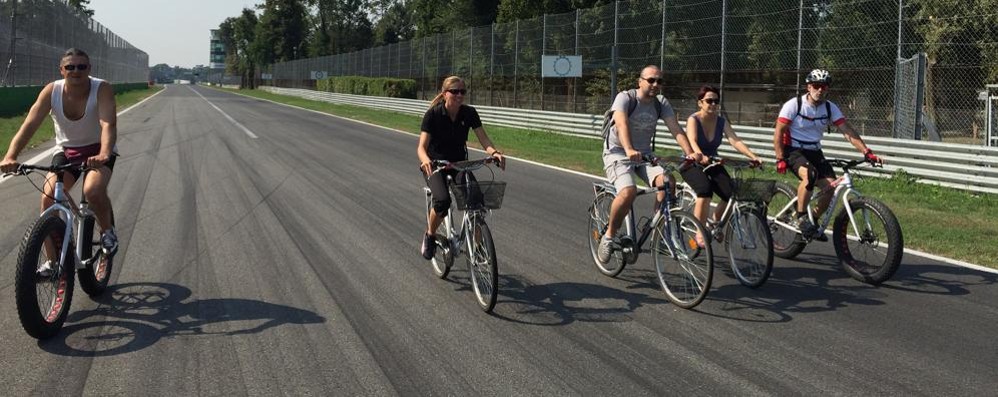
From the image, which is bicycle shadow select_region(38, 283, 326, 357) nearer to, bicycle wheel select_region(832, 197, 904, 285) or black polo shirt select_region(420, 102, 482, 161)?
black polo shirt select_region(420, 102, 482, 161)

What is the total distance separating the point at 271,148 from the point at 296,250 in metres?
12.5

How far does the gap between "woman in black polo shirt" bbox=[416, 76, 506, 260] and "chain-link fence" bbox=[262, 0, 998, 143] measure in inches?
444

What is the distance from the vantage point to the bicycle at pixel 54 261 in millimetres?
4750

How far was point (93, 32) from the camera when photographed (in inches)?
2645

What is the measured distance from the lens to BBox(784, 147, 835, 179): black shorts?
23.5 feet

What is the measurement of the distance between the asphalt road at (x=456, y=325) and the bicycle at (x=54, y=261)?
0.54 feet

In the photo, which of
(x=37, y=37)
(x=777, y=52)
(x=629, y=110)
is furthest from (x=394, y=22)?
(x=629, y=110)

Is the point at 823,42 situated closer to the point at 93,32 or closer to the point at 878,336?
the point at 878,336

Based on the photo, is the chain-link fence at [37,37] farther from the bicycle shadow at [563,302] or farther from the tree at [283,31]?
the tree at [283,31]

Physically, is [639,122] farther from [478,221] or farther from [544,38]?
[544,38]

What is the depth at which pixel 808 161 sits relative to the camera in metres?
7.24

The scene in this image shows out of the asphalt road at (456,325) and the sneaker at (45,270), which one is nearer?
the asphalt road at (456,325)

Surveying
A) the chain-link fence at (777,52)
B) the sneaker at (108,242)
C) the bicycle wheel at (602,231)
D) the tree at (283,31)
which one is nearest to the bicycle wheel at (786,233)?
the bicycle wheel at (602,231)

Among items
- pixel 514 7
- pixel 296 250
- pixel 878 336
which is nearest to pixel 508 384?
pixel 878 336
